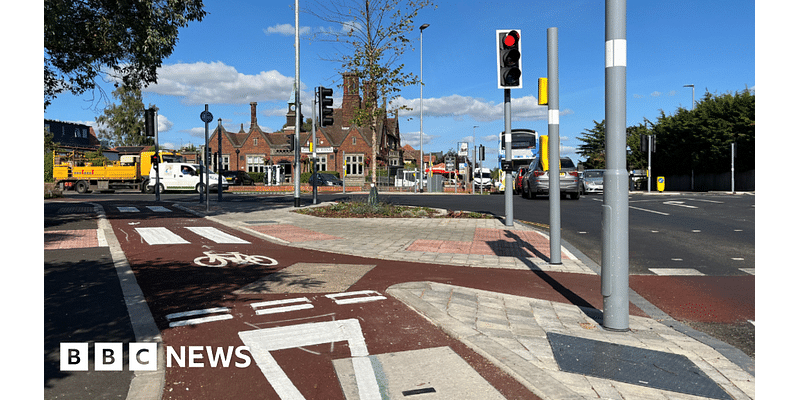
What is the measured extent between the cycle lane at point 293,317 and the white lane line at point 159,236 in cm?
120

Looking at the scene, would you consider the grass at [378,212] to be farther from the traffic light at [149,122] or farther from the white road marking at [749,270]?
the traffic light at [149,122]

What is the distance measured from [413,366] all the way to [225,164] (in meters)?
74.0

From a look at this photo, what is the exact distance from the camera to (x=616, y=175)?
450cm

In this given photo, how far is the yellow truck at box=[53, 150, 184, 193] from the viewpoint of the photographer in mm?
39625

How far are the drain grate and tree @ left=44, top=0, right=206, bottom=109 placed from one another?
13062mm

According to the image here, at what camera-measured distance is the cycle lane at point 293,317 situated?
3.36 metres

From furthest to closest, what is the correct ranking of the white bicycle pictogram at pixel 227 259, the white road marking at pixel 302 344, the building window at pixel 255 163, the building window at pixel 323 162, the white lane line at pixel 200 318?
the building window at pixel 255 163 → the building window at pixel 323 162 → the white bicycle pictogram at pixel 227 259 → the white lane line at pixel 200 318 → the white road marking at pixel 302 344

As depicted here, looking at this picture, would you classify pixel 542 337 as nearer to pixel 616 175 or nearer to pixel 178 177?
pixel 616 175

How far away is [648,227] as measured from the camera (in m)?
12.8

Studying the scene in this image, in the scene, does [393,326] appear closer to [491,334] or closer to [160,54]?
[491,334]

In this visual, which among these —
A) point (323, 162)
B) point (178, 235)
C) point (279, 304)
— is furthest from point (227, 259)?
point (323, 162)

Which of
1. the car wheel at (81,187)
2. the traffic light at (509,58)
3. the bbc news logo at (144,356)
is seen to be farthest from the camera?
the car wheel at (81,187)

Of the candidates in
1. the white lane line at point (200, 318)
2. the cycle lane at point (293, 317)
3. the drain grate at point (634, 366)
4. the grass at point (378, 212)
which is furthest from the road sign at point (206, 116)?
the drain grate at point (634, 366)

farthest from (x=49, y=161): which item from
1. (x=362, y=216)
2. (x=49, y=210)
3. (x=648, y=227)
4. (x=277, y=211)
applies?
(x=648, y=227)
